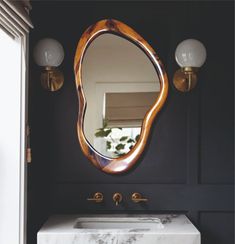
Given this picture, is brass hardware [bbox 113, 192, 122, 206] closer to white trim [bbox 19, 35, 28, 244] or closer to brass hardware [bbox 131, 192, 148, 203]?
brass hardware [bbox 131, 192, 148, 203]

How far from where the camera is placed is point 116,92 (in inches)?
106

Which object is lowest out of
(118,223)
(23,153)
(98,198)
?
(118,223)

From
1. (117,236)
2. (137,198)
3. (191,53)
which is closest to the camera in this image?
(117,236)

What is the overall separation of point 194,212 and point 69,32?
4.46 ft

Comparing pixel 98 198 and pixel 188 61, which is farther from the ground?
pixel 188 61

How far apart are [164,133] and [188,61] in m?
0.47

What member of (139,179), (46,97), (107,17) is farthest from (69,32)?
(139,179)

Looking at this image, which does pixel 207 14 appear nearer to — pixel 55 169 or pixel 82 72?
pixel 82 72

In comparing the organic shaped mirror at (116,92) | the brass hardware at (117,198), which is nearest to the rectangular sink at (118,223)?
the brass hardware at (117,198)

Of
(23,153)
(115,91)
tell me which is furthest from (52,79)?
(23,153)

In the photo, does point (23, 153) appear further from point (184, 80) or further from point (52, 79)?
point (184, 80)

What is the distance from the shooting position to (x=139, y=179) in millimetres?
2674

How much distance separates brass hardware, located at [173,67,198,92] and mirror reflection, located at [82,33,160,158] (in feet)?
0.40

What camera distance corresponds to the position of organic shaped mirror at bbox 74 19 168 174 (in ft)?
8.73
